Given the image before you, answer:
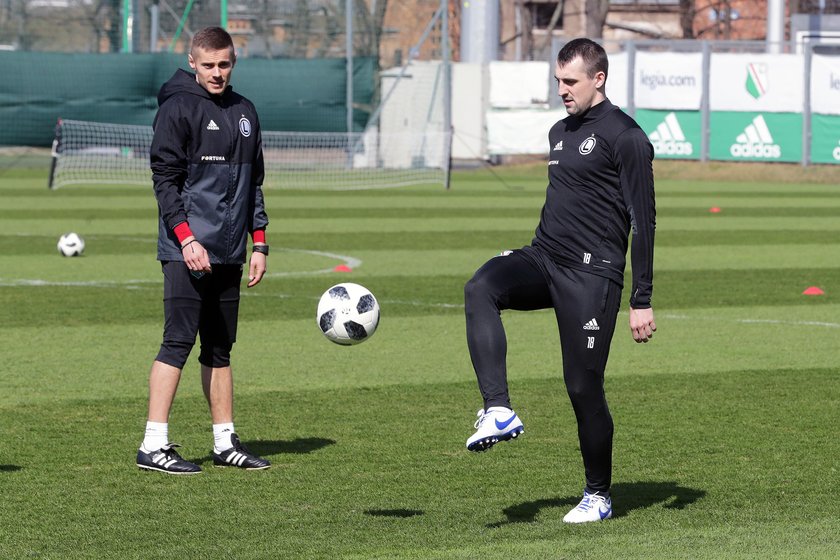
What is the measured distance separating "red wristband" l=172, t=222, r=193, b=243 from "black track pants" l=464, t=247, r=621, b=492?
60.0 inches

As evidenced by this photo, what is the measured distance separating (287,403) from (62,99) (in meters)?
28.6

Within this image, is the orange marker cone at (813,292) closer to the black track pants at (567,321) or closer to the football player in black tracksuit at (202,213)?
the football player in black tracksuit at (202,213)

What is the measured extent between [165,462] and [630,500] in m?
2.19

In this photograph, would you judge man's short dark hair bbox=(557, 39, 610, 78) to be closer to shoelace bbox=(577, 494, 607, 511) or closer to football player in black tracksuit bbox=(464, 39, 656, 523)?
football player in black tracksuit bbox=(464, 39, 656, 523)

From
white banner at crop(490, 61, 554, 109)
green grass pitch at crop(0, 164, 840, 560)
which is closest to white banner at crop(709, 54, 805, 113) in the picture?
white banner at crop(490, 61, 554, 109)

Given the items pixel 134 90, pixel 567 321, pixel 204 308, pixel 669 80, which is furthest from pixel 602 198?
pixel 669 80

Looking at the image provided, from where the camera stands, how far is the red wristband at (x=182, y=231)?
23.1ft

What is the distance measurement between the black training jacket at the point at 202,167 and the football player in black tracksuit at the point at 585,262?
1578 millimetres

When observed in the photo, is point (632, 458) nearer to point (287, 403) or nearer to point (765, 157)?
point (287, 403)

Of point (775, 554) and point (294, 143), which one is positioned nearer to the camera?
point (775, 554)

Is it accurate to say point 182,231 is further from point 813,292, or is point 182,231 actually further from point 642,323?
point 813,292

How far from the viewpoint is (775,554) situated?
568cm

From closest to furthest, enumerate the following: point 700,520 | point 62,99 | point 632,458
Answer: point 700,520
point 632,458
point 62,99

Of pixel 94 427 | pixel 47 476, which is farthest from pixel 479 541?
pixel 94 427
